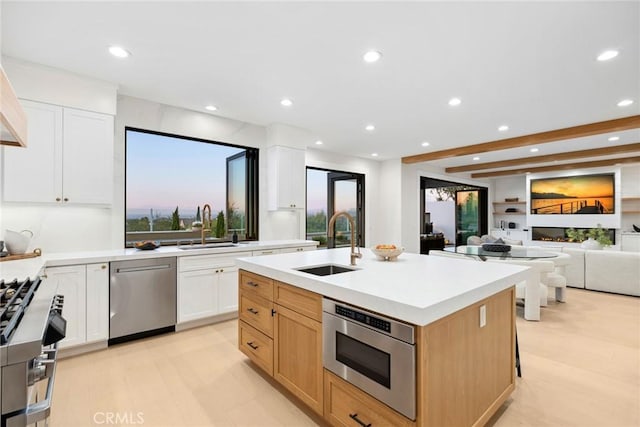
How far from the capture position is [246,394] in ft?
7.04

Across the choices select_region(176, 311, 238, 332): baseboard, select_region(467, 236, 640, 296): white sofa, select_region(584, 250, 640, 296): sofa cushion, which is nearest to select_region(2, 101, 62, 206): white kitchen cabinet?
select_region(176, 311, 238, 332): baseboard

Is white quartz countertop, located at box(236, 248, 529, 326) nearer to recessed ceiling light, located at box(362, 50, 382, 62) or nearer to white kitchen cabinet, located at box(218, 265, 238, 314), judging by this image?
white kitchen cabinet, located at box(218, 265, 238, 314)

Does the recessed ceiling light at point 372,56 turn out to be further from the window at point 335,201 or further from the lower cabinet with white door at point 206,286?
the window at point 335,201

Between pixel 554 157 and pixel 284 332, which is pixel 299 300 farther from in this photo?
pixel 554 157

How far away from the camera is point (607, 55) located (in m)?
2.53

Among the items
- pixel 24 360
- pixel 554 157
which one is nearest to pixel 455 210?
pixel 554 157

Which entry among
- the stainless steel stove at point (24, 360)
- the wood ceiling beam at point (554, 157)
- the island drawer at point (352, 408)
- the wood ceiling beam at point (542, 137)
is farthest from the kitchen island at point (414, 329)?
the wood ceiling beam at point (554, 157)

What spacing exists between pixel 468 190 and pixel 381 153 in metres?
4.43

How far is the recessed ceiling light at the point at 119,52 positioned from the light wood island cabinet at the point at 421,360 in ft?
7.06

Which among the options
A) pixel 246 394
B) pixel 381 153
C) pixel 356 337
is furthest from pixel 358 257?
pixel 381 153

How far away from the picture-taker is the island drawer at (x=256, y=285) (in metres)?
2.21

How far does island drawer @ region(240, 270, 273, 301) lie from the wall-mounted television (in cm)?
906

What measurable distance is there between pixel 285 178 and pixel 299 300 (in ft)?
9.32

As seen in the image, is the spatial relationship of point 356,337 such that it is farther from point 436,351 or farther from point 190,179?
point 190,179
